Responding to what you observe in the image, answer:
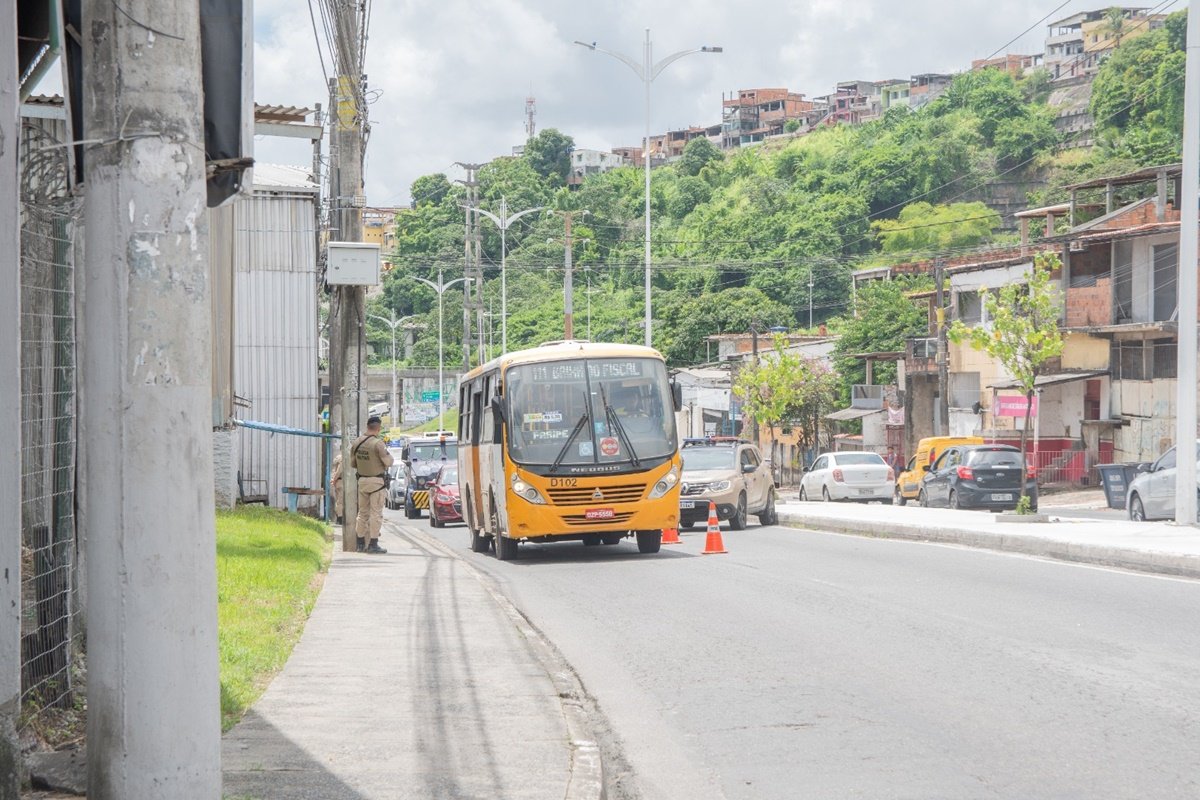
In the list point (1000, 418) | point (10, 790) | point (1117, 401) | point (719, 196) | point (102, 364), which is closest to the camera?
point (102, 364)

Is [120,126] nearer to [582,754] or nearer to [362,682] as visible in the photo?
[582,754]

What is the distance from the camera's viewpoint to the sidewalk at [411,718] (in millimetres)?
6645

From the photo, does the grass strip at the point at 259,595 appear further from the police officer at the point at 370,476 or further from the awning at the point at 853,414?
the awning at the point at 853,414

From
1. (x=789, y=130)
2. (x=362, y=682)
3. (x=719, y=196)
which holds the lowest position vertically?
(x=362, y=682)

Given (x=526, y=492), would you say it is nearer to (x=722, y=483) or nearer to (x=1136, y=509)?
(x=722, y=483)

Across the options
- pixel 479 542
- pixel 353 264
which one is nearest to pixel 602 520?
pixel 479 542

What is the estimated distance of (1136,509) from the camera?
1096 inches

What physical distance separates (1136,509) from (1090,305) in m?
23.3

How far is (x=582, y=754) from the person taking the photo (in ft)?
24.1

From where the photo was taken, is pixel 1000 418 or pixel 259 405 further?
pixel 1000 418

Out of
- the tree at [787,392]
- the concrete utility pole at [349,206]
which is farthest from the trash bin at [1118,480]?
the tree at [787,392]

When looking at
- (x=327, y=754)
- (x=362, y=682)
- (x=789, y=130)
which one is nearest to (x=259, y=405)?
(x=362, y=682)

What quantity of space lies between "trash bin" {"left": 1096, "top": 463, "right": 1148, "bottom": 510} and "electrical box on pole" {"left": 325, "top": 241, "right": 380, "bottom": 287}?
18.7 m

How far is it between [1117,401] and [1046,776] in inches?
1774
